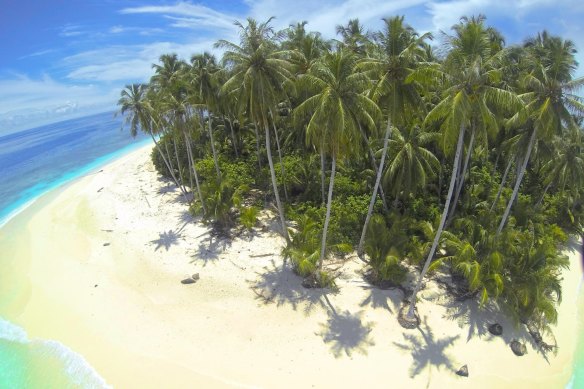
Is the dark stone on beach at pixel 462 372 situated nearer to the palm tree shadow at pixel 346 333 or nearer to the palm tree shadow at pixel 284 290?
the palm tree shadow at pixel 346 333

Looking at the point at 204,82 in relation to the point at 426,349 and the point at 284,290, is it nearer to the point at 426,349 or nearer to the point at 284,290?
the point at 284,290

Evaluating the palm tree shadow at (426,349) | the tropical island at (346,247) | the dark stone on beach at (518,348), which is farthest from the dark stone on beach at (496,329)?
the palm tree shadow at (426,349)

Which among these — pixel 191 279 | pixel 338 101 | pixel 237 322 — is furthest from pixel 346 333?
pixel 338 101

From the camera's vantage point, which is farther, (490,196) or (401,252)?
(490,196)

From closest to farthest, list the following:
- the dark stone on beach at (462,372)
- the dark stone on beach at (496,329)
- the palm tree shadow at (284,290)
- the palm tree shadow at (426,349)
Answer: the dark stone on beach at (462,372) → the palm tree shadow at (426,349) → the dark stone on beach at (496,329) → the palm tree shadow at (284,290)

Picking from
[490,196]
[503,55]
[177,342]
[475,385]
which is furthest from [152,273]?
[490,196]

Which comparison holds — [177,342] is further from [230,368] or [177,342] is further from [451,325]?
[451,325]

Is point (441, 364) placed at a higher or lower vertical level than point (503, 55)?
lower
